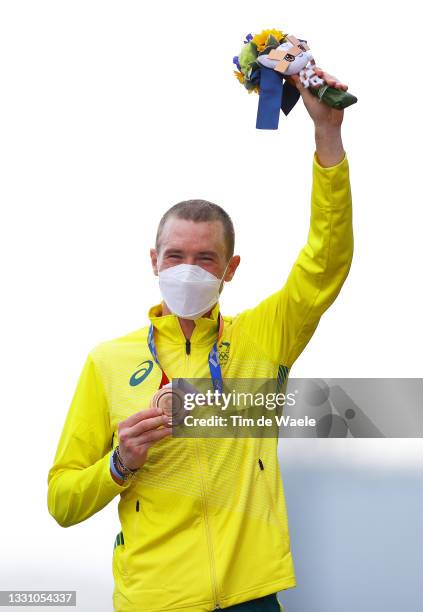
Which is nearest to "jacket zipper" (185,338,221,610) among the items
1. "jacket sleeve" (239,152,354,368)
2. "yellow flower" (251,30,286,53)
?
"jacket sleeve" (239,152,354,368)

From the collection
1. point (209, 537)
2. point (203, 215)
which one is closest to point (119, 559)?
point (209, 537)

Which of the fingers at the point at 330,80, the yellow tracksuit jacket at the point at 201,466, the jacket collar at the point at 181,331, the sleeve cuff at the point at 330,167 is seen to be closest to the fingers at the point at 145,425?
the yellow tracksuit jacket at the point at 201,466

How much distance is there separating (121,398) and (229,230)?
2.32ft

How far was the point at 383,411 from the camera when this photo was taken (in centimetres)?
403

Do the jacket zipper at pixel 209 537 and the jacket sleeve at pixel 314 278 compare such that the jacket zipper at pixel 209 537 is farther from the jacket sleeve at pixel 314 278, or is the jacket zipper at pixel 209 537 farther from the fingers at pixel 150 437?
the jacket sleeve at pixel 314 278

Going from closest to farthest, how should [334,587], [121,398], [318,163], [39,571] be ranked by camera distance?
[318,163]
[121,398]
[334,587]
[39,571]

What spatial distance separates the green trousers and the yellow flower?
1.80 metres

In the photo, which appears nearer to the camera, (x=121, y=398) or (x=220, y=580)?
(x=220, y=580)

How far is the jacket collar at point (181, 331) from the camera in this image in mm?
3154

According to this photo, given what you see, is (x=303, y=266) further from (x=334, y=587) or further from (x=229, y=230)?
(x=334, y=587)

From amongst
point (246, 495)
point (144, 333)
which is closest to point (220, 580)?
point (246, 495)

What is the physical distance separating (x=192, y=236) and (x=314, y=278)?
0.46 m

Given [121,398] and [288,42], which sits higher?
[288,42]

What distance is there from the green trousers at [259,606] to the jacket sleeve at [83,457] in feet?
1.77
